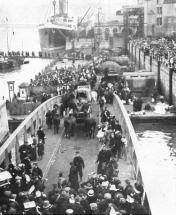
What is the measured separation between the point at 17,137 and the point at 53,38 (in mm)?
91455

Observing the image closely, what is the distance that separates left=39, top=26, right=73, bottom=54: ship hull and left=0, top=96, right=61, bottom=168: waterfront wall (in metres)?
82.7

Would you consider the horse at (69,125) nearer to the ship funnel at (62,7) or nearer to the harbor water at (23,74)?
the harbor water at (23,74)

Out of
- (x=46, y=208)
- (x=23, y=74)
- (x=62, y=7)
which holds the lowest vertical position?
(x=23, y=74)

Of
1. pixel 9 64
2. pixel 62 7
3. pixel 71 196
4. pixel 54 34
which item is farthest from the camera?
pixel 62 7

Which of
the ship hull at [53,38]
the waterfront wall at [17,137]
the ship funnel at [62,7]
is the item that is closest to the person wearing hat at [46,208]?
the waterfront wall at [17,137]

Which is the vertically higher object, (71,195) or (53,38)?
(53,38)

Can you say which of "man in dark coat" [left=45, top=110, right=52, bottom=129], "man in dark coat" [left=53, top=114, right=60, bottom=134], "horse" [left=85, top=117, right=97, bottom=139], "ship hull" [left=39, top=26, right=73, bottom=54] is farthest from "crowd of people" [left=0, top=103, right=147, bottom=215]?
"ship hull" [left=39, top=26, right=73, bottom=54]

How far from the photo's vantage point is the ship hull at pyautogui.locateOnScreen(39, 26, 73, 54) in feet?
341

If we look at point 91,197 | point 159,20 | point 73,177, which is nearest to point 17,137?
point 73,177

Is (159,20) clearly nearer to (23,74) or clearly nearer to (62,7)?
(23,74)

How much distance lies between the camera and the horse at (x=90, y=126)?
57.6ft

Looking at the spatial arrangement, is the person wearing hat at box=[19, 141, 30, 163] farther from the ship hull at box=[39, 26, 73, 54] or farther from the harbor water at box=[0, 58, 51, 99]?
the ship hull at box=[39, 26, 73, 54]

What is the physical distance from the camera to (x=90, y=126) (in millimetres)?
17766

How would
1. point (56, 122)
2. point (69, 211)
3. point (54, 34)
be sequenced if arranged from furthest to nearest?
point (54, 34)
point (56, 122)
point (69, 211)
